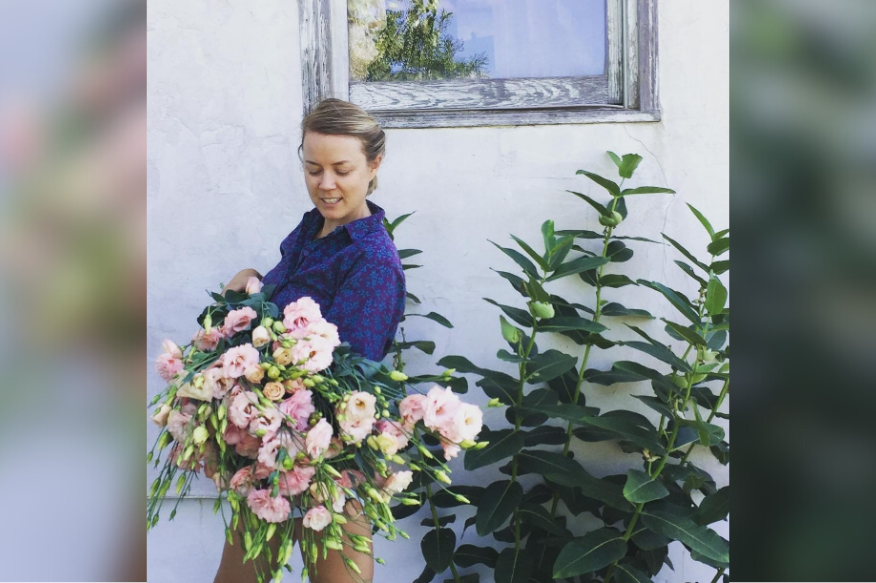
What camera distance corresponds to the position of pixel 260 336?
4.79 feet

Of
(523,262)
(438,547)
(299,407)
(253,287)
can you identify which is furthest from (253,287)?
(438,547)

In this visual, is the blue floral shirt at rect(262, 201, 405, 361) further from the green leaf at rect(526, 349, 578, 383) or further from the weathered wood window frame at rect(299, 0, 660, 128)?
Result: the weathered wood window frame at rect(299, 0, 660, 128)

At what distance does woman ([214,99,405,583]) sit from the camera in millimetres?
1613

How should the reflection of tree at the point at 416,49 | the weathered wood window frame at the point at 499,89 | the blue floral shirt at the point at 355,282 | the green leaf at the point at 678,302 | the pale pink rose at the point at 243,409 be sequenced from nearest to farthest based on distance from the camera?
the pale pink rose at the point at 243,409 < the blue floral shirt at the point at 355,282 < the green leaf at the point at 678,302 < the weathered wood window frame at the point at 499,89 < the reflection of tree at the point at 416,49

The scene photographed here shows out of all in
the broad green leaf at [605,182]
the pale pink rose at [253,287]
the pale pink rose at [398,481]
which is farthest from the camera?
the broad green leaf at [605,182]

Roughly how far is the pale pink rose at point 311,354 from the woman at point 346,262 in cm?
17

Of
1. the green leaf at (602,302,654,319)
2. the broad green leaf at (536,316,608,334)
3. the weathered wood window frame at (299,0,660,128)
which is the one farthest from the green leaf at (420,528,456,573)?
the weathered wood window frame at (299,0,660,128)

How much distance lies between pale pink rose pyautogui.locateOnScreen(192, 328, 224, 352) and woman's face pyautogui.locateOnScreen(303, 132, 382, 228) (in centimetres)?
41

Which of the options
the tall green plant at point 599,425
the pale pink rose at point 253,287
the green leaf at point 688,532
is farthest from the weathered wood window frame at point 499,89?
the green leaf at point 688,532

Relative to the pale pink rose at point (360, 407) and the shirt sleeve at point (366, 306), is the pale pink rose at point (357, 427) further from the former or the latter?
the shirt sleeve at point (366, 306)

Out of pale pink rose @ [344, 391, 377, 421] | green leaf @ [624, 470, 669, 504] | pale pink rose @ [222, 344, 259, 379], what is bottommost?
green leaf @ [624, 470, 669, 504]

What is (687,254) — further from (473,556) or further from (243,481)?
(243,481)

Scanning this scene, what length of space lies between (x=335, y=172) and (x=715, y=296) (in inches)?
38.4

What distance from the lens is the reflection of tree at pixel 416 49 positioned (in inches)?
96.7
